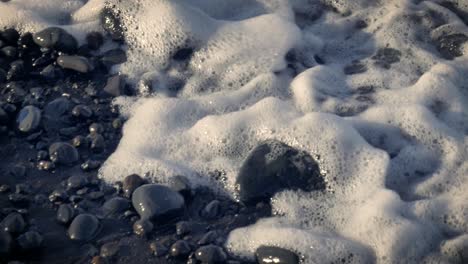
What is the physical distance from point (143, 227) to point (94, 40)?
1.36 meters

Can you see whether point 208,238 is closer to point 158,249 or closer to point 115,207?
point 158,249

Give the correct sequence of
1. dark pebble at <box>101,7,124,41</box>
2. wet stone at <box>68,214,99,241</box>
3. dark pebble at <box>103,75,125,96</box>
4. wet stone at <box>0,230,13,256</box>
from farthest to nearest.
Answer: dark pebble at <box>101,7,124,41</box>, dark pebble at <box>103,75,125,96</box>, wet stone at <box>68,214,99,241</box>, wet stone at <box>0,230,13,256</box>

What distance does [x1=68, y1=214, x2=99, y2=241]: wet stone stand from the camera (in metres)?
2.37

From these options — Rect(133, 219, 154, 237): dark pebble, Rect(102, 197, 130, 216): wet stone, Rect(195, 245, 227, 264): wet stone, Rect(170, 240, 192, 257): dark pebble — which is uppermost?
Rect(102, 197, 130, 216): wet stone

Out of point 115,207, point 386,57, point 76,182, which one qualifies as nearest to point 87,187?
point 76,182

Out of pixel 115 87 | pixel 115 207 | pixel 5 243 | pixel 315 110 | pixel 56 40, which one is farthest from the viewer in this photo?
pixel 56 40

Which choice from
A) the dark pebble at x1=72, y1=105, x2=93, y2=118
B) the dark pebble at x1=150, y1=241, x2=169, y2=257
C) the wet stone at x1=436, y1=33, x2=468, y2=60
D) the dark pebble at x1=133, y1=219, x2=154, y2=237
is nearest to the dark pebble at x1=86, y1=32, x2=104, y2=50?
the dark pebble at x1=72, y1=105, x2=93, y2=118

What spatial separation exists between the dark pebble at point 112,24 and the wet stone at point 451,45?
1882 millimetres

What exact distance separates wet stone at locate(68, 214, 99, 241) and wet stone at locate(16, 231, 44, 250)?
0.42 feet

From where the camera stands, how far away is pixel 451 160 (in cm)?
270

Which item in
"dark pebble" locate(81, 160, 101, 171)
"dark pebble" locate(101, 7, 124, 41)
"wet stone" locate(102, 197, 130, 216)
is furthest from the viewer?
"dark pebble" locate(101, 7, 124, 41)

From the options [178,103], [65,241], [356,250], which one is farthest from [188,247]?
[178,103]

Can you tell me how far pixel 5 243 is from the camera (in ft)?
7.43

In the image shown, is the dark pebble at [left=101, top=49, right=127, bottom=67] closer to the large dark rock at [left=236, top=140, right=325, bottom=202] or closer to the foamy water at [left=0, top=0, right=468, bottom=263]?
→ the foamy water at [left=0, top=0, right=468, bottom=263]
